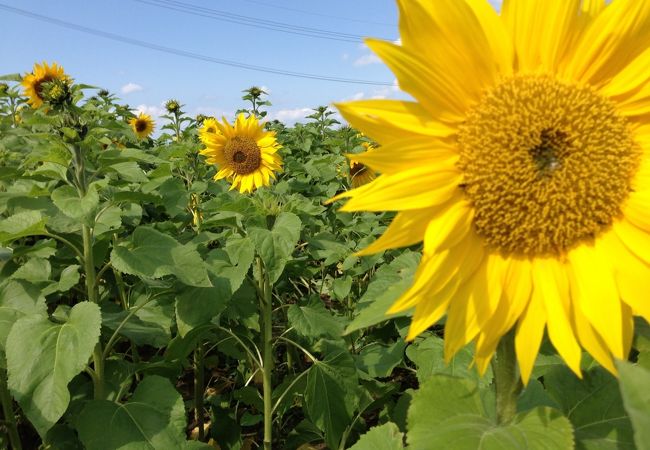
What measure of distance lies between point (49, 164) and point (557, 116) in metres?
2.66

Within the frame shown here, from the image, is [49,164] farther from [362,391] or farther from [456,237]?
[456,237]

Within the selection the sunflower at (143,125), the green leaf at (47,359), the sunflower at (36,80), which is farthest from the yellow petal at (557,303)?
the sunflower at (143,125)

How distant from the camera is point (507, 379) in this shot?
123 cm

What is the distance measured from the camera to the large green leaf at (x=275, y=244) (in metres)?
2.61

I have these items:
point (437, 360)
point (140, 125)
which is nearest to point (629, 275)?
point (437, 360)

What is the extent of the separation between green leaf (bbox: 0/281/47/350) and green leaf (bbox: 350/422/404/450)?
1.58 metres

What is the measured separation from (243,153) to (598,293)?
4.90 metres

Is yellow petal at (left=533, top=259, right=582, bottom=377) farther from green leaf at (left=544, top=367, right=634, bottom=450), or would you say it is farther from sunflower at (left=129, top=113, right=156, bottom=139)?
sunflower at (left=129, top=113, right=156, bottom=139)

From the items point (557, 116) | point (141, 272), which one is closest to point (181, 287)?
point (141, 272)

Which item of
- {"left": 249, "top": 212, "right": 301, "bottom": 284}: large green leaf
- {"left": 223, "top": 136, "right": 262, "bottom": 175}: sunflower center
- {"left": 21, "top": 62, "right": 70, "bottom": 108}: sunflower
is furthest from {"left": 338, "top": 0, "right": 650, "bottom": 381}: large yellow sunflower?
{"left": 21, "top": 62, "right": 70, "bottom": 108}: sunflower

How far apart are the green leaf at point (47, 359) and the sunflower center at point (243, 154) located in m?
3.57

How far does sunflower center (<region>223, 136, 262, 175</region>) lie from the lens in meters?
Result: 5.73

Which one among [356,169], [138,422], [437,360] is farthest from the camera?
[356,169]

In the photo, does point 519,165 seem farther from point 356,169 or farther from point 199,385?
point 356,169
